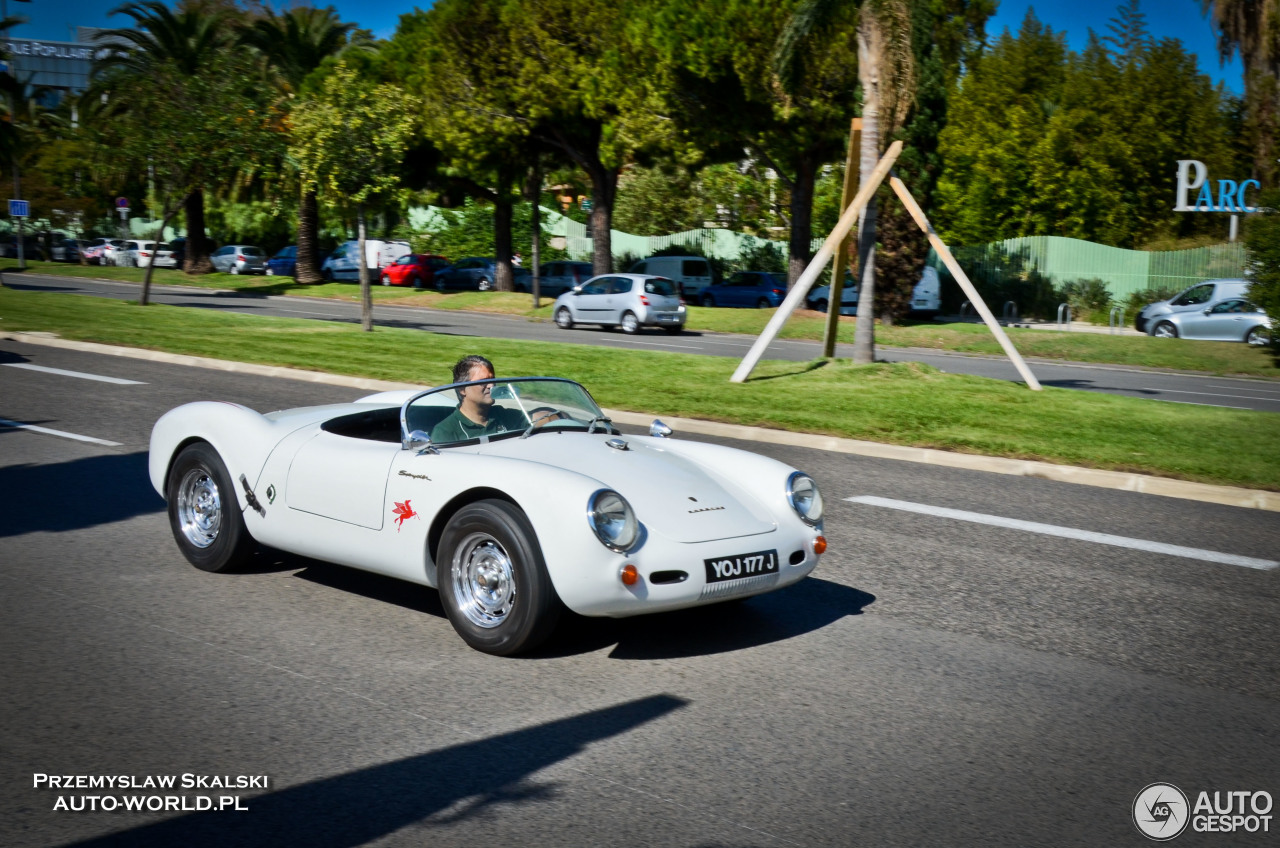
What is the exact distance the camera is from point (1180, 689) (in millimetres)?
5133

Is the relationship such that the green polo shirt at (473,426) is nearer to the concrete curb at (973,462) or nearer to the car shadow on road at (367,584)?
the car shadow on road at (367,584)

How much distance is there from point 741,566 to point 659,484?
22.6 inches

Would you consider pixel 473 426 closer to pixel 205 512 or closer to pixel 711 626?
pixel 711 626

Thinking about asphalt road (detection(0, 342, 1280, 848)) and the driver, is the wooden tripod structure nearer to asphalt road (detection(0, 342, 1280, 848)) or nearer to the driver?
asphalt road (detection(0, 342, 1280, 848))

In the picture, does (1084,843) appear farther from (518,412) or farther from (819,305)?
(819,305)

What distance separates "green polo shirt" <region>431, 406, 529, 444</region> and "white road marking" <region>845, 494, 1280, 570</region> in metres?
3.81

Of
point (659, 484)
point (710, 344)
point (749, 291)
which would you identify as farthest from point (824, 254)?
point (749, 291)

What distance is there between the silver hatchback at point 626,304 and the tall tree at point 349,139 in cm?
769

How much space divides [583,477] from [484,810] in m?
1.82

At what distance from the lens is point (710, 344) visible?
1102 inches

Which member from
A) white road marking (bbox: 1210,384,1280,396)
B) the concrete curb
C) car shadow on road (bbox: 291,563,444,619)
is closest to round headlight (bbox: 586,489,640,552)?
car shadow on road (bbox: 291,563,444,619)

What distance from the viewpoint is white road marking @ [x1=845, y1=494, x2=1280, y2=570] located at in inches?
301

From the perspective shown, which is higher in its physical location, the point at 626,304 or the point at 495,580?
the point at 626,304

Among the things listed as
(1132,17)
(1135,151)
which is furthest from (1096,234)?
(1132,17)
